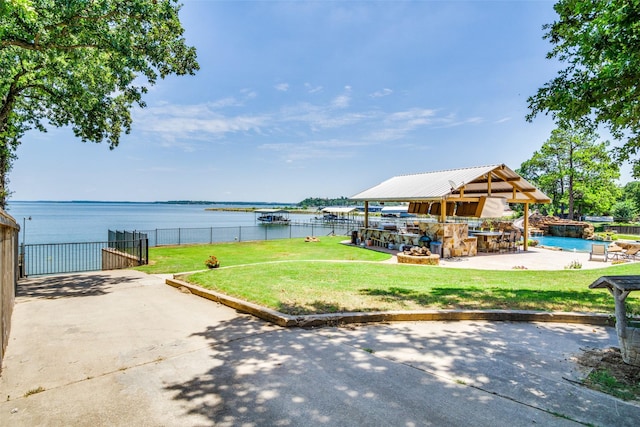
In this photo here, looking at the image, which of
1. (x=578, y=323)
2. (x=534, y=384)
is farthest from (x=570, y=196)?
(x=534, y=384)

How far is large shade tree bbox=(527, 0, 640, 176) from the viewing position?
581 centimetres

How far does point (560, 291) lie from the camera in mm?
8367

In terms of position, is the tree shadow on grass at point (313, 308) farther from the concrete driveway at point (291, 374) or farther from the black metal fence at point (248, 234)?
the black metal fence at point (248, 234)

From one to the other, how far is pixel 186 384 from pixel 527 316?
5.85 metres

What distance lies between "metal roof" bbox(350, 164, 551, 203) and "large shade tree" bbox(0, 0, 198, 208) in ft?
43.8

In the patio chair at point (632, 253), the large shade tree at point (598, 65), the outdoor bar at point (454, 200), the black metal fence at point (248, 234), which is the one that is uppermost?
the large shade tree at point (598, 65)

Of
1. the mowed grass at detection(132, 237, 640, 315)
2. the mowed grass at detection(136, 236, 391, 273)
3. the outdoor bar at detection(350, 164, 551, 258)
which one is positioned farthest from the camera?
the outdoor bar at detection(350, 164, 551, 258)

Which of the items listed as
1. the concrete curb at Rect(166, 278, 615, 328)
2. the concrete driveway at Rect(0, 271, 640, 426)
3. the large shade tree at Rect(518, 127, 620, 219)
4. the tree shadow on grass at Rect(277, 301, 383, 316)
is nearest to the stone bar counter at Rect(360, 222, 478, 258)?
the concrete curb at Rect(166, 278, 615, 328)

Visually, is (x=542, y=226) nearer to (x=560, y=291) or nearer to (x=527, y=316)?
(x=560, y=291)

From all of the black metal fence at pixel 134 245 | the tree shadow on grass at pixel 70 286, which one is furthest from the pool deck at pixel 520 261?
the tree shadow on grass at pixel 70 286

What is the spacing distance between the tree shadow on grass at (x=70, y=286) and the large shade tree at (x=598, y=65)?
11730 millimetres

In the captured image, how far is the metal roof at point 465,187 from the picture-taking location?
1800 cm

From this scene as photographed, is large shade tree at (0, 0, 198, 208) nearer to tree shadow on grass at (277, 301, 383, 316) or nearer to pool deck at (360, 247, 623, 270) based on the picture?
tree shadow on grass at (277, 301, 383, 316)

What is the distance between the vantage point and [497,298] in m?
7.41
